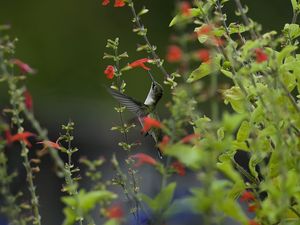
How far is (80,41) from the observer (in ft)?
25.4

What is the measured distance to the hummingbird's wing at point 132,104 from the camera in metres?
2.14

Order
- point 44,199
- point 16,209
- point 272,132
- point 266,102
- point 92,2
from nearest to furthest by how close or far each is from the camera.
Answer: point 16,209
point 272,132
point 266,102
point 44,199
point 92,2

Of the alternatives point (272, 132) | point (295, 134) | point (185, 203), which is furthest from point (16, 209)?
point (295, 134)

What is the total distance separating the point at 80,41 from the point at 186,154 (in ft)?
21.0

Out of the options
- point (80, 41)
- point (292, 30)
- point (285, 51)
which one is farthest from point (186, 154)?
point (80, 41)

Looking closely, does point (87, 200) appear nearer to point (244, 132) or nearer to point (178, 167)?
point (178, 167)

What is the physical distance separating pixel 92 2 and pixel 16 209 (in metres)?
6.25

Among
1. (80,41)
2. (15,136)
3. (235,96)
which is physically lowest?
(80,41)

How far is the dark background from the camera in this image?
7.59 m

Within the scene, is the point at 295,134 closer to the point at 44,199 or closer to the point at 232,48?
the point at 232,48

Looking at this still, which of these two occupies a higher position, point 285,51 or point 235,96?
point 285,51

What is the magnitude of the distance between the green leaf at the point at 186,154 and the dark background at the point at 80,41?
5984mm

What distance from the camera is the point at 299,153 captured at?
6.48ft

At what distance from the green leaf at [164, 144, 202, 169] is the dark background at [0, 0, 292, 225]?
236 inches
